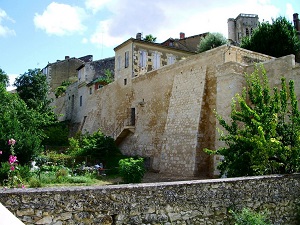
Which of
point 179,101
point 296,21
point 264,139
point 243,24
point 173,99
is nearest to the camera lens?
point 264,139

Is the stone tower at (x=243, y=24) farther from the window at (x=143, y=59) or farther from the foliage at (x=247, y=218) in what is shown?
the foliage at (x=247, y=218)

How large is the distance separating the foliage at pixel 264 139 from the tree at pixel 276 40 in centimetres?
1627

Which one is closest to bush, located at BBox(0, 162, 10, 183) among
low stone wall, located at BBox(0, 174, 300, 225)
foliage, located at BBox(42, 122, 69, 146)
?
low stone wall, located at BBox(0, 174, 300, 225)

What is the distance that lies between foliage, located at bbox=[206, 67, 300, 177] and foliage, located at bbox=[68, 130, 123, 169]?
40.4 ft

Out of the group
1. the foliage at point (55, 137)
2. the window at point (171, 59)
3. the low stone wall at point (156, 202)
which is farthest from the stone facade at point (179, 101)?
the low stone wall at point (156, 202)

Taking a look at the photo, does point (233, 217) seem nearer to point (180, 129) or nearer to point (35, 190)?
point (35, 190)

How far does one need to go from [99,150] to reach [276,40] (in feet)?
51.9

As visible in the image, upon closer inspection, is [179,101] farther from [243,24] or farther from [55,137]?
[243,24]

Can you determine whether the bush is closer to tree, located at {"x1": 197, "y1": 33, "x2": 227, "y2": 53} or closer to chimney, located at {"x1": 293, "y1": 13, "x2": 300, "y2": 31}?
tree, located at {"x1": 197, "y1": 33, "x2": 227, "y2": 53}

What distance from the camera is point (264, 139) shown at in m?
8.23

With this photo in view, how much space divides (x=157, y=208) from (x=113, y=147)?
61.1 feet

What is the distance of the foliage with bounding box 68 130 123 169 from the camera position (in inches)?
856

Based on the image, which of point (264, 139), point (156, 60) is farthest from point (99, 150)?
point (264, 139)

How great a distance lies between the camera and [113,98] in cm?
2827
